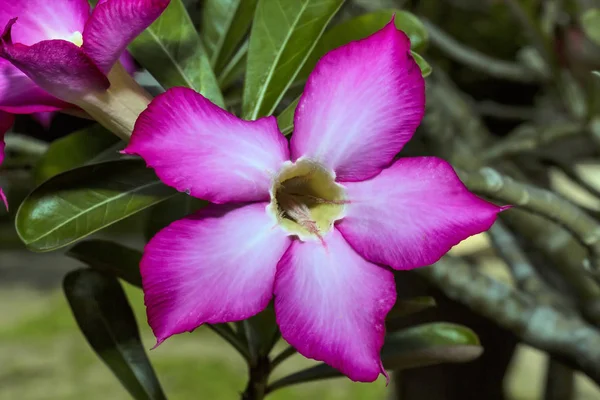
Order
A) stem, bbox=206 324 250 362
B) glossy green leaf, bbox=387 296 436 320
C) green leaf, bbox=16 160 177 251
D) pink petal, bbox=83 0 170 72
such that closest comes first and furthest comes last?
pink petal, bbox=83 0 170 72, green leaf, bbox=16 160 177 251, glossy green leaf, bbox=387 296 436 320, stem, bbox=206 324 250 362

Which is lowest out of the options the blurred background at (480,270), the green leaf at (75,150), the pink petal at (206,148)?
the blurred background at (480,270)

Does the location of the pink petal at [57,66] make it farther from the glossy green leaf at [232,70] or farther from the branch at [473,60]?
the branch at [473,60]

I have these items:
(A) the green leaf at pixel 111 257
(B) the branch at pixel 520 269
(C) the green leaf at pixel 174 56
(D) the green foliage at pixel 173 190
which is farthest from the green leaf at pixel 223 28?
(B) the branch at pixel 520 269

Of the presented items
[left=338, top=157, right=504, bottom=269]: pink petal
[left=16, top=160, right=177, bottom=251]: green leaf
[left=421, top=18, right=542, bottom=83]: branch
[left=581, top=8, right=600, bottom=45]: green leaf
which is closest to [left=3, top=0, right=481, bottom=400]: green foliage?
[left=16, top=160, right=177, bottom=251]: green leaf

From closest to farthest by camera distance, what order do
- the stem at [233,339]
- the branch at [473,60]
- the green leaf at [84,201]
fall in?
the green leaf at [84,201], the stem at [233,339], the branch at [473,60]

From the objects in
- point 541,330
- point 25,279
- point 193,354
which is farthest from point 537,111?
point 25,279

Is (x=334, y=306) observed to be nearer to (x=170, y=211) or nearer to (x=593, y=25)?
(x=170, y=211)

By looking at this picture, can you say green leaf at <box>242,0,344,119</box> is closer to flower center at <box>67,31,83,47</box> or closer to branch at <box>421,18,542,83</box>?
flower center at <box>67,31,83,47</box>
